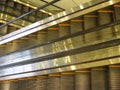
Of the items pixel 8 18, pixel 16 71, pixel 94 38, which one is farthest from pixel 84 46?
pixel 8 18

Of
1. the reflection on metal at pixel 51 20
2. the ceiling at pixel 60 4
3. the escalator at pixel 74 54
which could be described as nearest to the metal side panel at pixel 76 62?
the escalator at pixel 74 54

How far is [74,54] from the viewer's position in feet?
5.52

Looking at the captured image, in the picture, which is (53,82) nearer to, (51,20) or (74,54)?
(74,54)

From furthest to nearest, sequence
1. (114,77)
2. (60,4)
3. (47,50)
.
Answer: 1. (60,4)
2. (47,50)
3. (114,77)

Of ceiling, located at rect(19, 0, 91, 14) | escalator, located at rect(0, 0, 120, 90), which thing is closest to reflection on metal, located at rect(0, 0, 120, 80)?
escalator, located at rect(0, 0, 120, 90)

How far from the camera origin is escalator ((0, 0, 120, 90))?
1.46m

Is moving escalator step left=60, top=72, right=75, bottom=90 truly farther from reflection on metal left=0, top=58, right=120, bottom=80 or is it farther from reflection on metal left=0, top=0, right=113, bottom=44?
reflection on metal left=0, top=0, right=113, bottom=44

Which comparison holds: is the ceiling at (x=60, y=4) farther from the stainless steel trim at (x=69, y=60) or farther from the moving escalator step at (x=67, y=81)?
the moving escalator step at (x=67, y=81)

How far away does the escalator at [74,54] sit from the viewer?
1462 millimetres

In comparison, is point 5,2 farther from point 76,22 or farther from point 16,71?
point 76,22

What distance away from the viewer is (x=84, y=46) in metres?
1.63

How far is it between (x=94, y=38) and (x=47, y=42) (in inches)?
24.0

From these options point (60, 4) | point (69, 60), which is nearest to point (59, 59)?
point (69, 60)

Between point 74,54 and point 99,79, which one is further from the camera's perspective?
point 74,54
